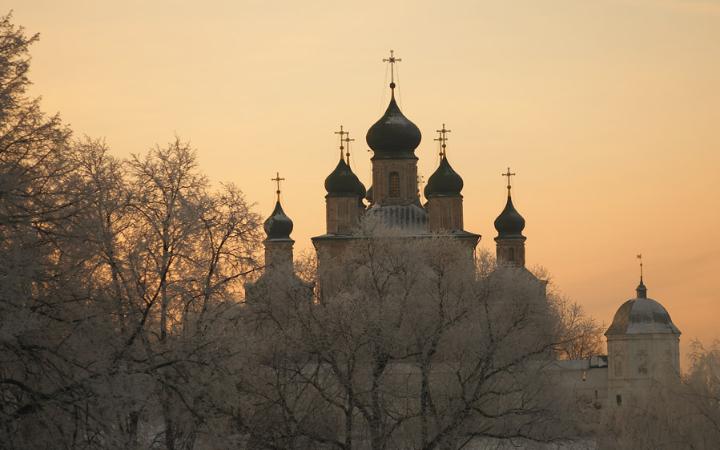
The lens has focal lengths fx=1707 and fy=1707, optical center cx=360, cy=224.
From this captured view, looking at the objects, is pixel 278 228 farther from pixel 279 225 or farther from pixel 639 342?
pixel 639 342

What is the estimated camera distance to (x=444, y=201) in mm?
78125

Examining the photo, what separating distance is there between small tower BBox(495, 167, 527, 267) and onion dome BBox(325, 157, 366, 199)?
1561cm

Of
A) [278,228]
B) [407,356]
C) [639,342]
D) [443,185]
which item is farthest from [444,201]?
[407,356]

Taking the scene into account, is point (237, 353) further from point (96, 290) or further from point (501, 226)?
point (501, 226)

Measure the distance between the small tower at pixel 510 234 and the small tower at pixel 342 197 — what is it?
48.2ft

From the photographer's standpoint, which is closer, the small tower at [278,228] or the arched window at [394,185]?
the arched window at [394,185]

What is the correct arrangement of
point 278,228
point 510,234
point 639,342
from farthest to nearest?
1. point 639,342
2. point 510,234
3. point 278,228

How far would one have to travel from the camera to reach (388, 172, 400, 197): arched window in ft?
252

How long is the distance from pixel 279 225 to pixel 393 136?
43.1 feet

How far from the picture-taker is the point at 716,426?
172 ft

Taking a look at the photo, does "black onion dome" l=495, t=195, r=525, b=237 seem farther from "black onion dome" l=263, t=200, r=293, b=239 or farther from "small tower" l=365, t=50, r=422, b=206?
"small tower" l=365, t=50, r=422, b=206

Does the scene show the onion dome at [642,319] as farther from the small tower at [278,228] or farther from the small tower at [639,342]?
the small tower at [278,228]

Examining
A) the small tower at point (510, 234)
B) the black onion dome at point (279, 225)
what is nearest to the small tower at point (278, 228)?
the black onion dome at point (279, 225)

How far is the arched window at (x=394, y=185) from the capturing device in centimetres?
7688
